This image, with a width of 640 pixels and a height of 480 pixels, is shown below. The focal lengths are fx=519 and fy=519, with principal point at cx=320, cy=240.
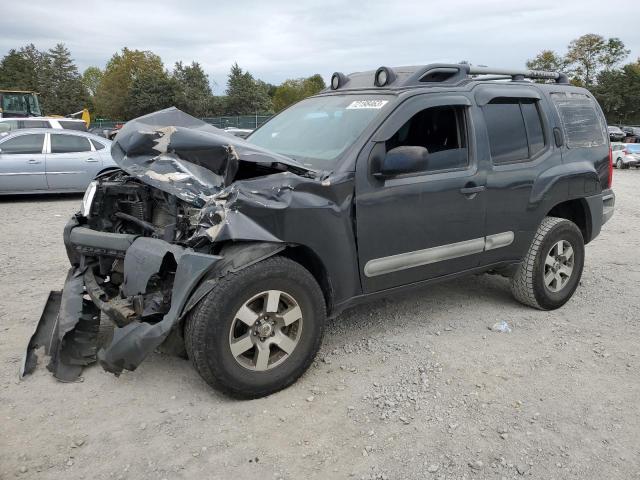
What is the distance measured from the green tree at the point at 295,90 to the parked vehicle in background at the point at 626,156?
33903 mm

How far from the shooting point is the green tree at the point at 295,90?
5705cm

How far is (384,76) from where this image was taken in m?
3.94

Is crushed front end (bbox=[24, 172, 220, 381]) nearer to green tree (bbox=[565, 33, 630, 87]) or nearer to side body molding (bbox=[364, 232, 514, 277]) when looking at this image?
side body molding (bbox=[364, 232, 514, 277])

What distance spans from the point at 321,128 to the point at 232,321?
68.6 inches

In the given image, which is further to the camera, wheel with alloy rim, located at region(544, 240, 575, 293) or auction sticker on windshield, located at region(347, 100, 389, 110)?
wheel with alloy rim, located at region(544, 240, 575, 293)

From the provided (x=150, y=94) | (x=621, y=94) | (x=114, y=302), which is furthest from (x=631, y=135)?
(x=150, y=94)

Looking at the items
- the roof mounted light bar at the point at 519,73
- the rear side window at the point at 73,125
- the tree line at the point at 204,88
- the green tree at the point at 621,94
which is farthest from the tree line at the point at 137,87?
the roof mounted light bar at the point at 519,73

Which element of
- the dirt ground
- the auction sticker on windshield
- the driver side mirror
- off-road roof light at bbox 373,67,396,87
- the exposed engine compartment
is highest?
off-road roof light at bbox 373,67,396,87

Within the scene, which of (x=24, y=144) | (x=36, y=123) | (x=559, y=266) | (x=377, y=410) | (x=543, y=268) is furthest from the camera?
(x=36, y=123)

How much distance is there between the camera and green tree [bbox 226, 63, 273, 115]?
49781 millimetres

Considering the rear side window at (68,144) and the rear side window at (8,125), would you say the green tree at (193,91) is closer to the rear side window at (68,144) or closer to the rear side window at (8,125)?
the rear side window at (8,125)

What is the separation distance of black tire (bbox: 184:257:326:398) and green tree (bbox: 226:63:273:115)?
4783 cm

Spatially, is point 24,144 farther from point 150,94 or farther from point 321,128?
point 150,94

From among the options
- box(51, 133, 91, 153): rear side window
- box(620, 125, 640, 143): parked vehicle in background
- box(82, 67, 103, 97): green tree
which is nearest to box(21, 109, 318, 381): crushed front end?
box(51, 133, 91, 153): rear side window
